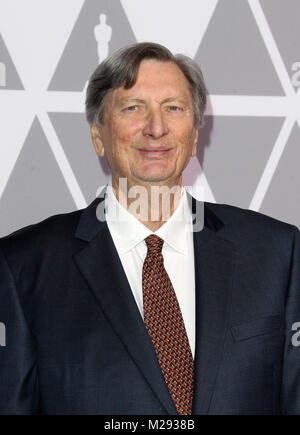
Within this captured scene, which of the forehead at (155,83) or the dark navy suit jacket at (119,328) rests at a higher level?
the forehead at (155,83)

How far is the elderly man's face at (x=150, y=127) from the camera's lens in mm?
1989

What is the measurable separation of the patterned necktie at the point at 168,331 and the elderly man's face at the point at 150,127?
0.26 metres

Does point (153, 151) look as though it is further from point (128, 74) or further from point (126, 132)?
point (128, 74)

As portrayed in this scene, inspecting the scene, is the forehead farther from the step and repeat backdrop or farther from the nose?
the step and repeat backdrop

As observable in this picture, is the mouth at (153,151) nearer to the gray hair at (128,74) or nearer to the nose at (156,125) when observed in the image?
the nose at (156,125)

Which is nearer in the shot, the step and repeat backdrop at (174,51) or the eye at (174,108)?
the eye at (174,108)

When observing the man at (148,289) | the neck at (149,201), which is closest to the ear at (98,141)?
the man at (148,289)

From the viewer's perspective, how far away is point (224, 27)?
2.60 metres

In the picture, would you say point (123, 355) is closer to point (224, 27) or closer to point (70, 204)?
point (70, 204)

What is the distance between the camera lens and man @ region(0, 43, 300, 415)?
1.82 meters

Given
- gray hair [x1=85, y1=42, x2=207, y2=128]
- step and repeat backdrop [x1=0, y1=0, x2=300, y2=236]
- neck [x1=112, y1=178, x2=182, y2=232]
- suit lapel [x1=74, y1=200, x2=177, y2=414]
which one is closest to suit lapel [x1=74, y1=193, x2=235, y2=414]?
suit lapel [x1=74, y1=200, x2=177, y2=414]

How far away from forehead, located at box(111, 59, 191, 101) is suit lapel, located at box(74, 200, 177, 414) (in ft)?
1.32

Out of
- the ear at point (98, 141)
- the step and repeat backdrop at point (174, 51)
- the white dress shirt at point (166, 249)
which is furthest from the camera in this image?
the step and repeat backdrop at point (174, 51)
